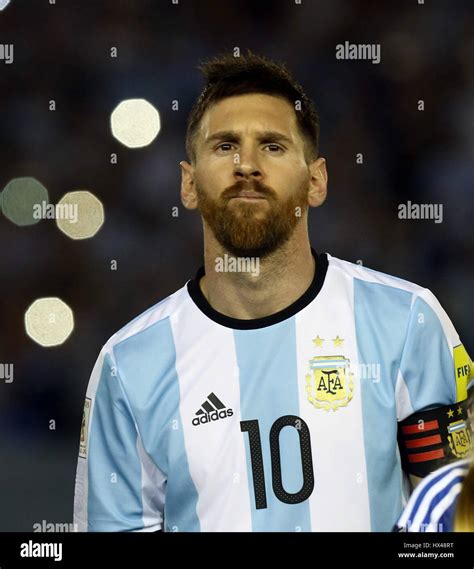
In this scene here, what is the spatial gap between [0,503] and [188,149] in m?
1.40

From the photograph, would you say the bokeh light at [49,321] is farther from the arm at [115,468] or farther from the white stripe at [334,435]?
the white stripe at [334,435]

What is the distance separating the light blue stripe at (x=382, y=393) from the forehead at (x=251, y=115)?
1.48 feet

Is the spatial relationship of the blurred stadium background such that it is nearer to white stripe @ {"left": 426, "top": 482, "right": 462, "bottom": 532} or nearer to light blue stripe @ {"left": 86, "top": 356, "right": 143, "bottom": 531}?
light blue stripe @ {"left": 86, "top": 356, "right": 143, "bottom": 531}

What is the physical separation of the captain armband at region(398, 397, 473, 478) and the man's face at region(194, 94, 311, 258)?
1.68 ft

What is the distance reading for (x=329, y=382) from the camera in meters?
2.21

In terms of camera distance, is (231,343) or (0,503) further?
(0,503)

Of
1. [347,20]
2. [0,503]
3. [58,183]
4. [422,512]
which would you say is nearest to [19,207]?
[58,183]

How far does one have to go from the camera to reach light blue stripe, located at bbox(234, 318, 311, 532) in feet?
6.94

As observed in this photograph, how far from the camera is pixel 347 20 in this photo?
3.46 meters

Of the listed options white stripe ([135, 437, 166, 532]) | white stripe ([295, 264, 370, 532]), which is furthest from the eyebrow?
white stripe ([135, 437, 166, 532])

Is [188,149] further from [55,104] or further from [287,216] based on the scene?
[55,104]

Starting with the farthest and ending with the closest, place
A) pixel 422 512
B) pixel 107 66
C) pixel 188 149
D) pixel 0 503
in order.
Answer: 1. pixel 107 66
2. pixel 0 503
3. pixel 188 149
4. pixel 422 512

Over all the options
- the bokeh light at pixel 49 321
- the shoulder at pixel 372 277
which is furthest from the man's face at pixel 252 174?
the bokeh light at pixel 49 321

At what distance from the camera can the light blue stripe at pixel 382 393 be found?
212 cm
